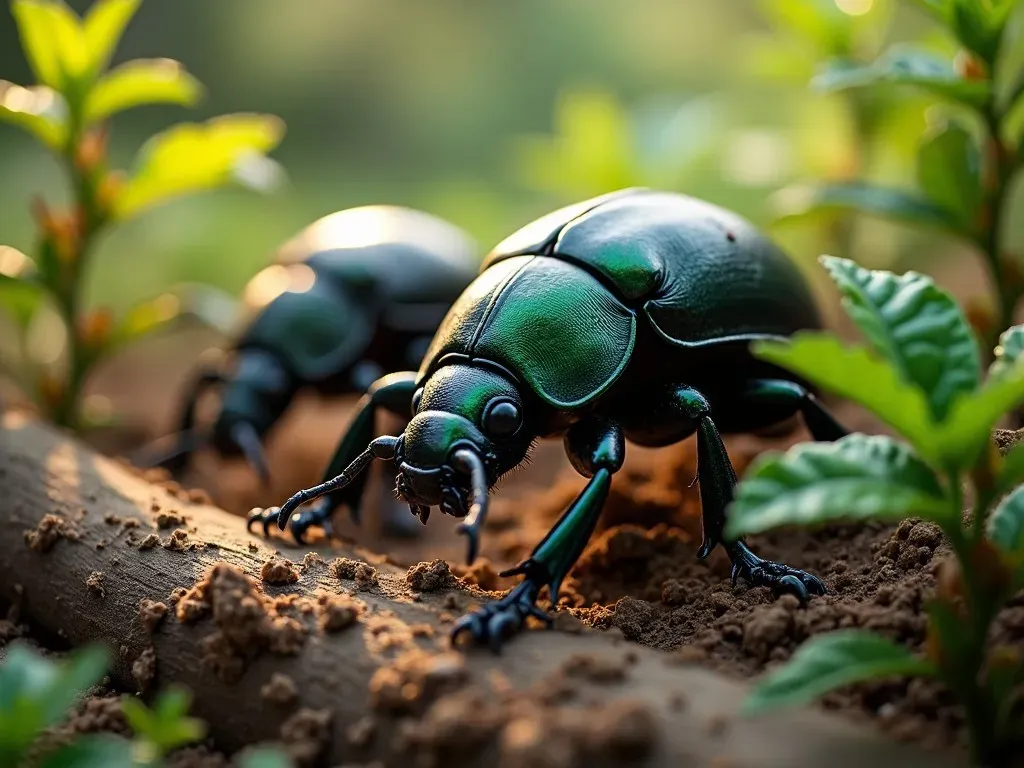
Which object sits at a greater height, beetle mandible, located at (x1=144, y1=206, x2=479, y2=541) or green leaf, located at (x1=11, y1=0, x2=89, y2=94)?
green leaf, located at (x1=11, y1=0, x2=89, y2=94)

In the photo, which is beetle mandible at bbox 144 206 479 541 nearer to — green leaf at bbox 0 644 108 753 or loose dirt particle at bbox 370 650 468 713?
loose dirt particle at bbox 370 650 468 713

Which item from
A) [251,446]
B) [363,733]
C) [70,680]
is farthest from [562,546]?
[251,446]

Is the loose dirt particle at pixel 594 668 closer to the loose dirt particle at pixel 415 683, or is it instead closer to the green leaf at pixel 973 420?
the loose dirt particle at pixel 415 683

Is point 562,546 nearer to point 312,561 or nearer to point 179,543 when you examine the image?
point 312,561

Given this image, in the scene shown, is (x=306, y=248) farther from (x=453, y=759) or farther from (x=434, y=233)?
(x=453, y=759)

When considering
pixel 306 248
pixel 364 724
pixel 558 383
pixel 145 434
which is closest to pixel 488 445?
pixel 558 383

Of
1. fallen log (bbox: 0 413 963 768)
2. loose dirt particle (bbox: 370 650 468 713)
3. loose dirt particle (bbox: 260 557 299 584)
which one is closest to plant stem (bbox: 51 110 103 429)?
fallen log (bbox: 0 413 963 768)
